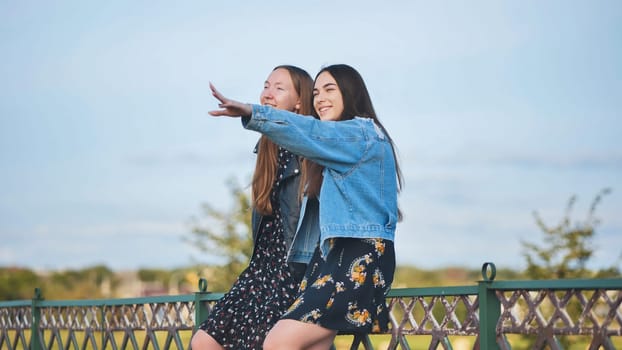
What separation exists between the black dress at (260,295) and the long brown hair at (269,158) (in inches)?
1.5

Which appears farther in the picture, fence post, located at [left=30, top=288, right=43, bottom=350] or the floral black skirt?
fence post, located at [left=30, top=288, right=43, bottom=350]

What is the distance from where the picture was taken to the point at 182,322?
17.7 feet

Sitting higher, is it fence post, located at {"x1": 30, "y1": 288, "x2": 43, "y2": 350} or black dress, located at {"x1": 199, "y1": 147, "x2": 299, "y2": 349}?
black dress, located at {"x1": 199, "y1": 147, "x2": 299, "y2": 349}

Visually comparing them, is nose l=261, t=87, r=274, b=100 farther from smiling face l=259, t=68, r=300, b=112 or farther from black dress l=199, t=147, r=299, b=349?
black dress l=199, t=147, r=299, b=349

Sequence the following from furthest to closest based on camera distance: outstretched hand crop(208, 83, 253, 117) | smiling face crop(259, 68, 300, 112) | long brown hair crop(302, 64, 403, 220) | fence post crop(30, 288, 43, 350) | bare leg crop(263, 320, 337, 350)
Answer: fence post crop(30, 288, 43, 350) → smiling face crop(259, 68, 300, 112) → long brown hair crop(302, 64, 403, 220) → bare leg crop(263, 320, 337, 350) → outstretched hand crop(208, 83, 253, 117)

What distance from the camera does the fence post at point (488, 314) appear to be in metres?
3.65

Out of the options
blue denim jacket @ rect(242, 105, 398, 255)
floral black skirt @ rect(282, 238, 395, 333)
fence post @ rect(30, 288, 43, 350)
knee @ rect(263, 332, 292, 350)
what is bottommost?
fence post @ rect(30, 288, 43, 350)

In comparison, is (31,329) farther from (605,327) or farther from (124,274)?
(124,274)

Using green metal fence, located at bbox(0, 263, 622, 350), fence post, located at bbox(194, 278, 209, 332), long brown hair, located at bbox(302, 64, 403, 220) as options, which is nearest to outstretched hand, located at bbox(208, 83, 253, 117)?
long brown hair, located at bbox(302, 64, 403, 220)

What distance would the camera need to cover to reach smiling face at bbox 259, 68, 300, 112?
414cm

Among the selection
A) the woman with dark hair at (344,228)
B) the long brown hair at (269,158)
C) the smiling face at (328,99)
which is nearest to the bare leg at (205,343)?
the long brown hair at (269,158)

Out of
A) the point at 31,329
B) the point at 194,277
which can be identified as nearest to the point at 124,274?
the point at 194,277

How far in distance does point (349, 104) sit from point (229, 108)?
0.68 meters

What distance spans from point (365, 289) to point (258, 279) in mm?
814
